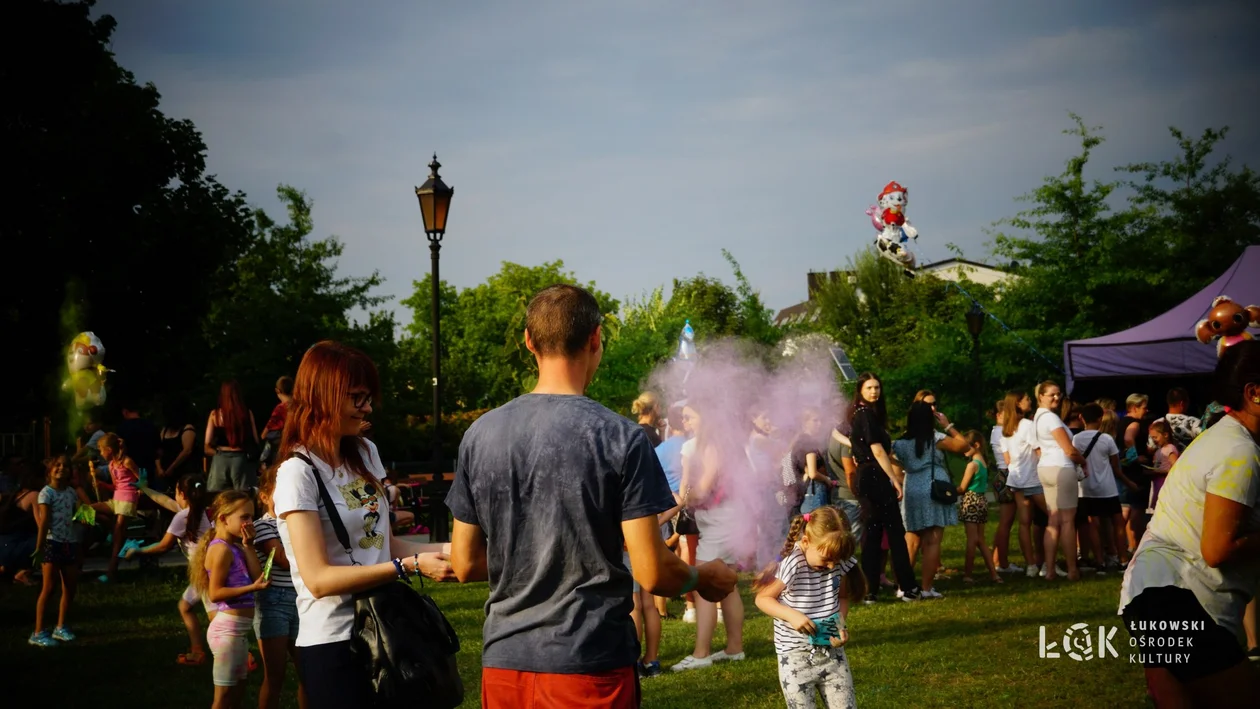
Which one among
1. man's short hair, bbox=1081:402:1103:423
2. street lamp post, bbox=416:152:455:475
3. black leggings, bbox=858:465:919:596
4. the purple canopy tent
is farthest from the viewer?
the purple canopy tent

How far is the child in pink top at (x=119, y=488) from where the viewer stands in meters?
12.1

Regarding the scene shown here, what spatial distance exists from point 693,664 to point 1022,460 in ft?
19.4

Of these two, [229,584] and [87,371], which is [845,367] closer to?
[229,584]

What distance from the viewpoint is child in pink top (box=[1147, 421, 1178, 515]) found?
11047 millimetres

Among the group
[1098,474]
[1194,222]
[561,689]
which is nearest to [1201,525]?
[561,689]

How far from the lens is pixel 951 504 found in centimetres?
1067

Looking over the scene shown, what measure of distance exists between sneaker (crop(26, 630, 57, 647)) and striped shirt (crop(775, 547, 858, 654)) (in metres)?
7.07

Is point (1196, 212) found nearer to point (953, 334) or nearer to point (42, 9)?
point (953, 334)

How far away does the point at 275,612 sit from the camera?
206 inches

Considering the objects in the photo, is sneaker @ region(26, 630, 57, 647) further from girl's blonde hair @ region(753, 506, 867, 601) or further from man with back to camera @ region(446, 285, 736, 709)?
man with back to camera @ region(446, 285, 736, 709)

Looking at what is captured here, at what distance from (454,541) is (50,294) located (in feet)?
80.0

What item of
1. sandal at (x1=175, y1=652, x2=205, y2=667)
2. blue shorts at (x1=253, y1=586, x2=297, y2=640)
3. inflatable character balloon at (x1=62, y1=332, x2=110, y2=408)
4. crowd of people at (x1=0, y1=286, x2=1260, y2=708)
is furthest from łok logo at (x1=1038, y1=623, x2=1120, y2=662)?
inflatable character balloon at (x1=62, y1=332, x2=110, y2=408)

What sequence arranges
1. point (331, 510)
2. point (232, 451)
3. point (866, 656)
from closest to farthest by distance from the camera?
point (331, 510)
point (866, 656)
point (232, 451)

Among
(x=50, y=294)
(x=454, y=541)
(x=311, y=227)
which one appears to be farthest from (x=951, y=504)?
(x=311, y=227)
